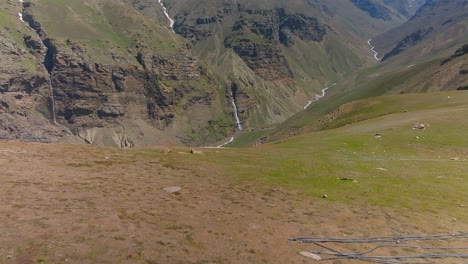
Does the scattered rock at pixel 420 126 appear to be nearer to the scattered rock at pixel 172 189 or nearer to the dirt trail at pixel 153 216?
the dirt trail at pixel 153 216

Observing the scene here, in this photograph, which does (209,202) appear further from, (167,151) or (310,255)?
(167,151)

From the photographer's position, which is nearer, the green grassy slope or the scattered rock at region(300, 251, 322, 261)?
the scattered rock at region(300, 251, 322, 261)

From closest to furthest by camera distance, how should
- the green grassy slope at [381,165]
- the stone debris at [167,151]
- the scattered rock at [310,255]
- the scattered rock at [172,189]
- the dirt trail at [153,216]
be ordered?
the dirt trail at [153,216] → the scattered rock at [310,255] → the scattered rock at [172,189] → the green grassy slope at [381,165] → the stone debris at [167,151]

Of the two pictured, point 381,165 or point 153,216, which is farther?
point 381,165

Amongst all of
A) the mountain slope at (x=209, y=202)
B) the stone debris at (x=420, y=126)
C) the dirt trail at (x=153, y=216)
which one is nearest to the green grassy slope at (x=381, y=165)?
the mountain slope at (x=209, y=202)

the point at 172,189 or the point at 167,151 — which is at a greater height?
the point at 167,151

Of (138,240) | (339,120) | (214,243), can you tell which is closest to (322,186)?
(214,243)

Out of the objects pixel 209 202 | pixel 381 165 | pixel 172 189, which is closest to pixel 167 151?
pixel 172 189

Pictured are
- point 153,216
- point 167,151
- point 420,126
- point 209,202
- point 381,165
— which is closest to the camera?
point 153,216

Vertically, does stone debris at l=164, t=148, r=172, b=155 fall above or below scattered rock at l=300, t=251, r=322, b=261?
above

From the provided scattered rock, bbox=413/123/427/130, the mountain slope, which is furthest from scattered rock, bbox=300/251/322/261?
scattered rock, bbox=413/123/427/130

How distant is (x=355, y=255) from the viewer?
19359 mm

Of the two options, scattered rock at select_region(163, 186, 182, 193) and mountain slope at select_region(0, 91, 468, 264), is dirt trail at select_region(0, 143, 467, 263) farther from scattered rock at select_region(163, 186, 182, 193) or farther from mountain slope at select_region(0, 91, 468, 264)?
scattered rock at select_region(163, 186, 182, 193)

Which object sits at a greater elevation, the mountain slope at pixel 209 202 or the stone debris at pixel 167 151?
the stone debris at pixel 167 151
